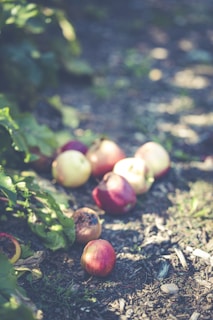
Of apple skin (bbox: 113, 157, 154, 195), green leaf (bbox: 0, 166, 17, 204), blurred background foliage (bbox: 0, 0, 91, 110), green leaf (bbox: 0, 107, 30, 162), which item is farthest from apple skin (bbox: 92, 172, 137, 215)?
blurred background foliage (bbox: 0, 0, 91, 110)

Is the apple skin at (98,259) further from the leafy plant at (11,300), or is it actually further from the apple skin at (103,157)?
the apple skin at (103,157)

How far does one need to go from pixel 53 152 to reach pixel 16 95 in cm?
92

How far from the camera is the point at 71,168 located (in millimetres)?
3723

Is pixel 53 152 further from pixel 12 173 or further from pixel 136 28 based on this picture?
pixel 136 28

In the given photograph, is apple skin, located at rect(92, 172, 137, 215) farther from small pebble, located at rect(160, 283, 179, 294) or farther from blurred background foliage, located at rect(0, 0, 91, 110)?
blurred background foliage, located at rect(0, 0, 91, 110)

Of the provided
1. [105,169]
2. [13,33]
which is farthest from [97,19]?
[105,169]

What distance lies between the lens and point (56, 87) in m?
5.27

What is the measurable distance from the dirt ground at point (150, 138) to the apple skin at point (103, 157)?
0.17 metres

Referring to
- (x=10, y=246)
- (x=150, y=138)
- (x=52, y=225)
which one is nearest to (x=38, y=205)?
A: (x=52, y=225)

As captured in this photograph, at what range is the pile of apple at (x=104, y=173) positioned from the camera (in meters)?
3.29

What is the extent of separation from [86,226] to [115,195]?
1.23 feet

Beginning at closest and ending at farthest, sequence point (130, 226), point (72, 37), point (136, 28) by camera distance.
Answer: point (130, 226), point (72, 37), point (136, 28)

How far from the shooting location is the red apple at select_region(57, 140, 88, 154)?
13.0 feet

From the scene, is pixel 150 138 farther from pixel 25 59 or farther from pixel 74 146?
pixel 25 59
